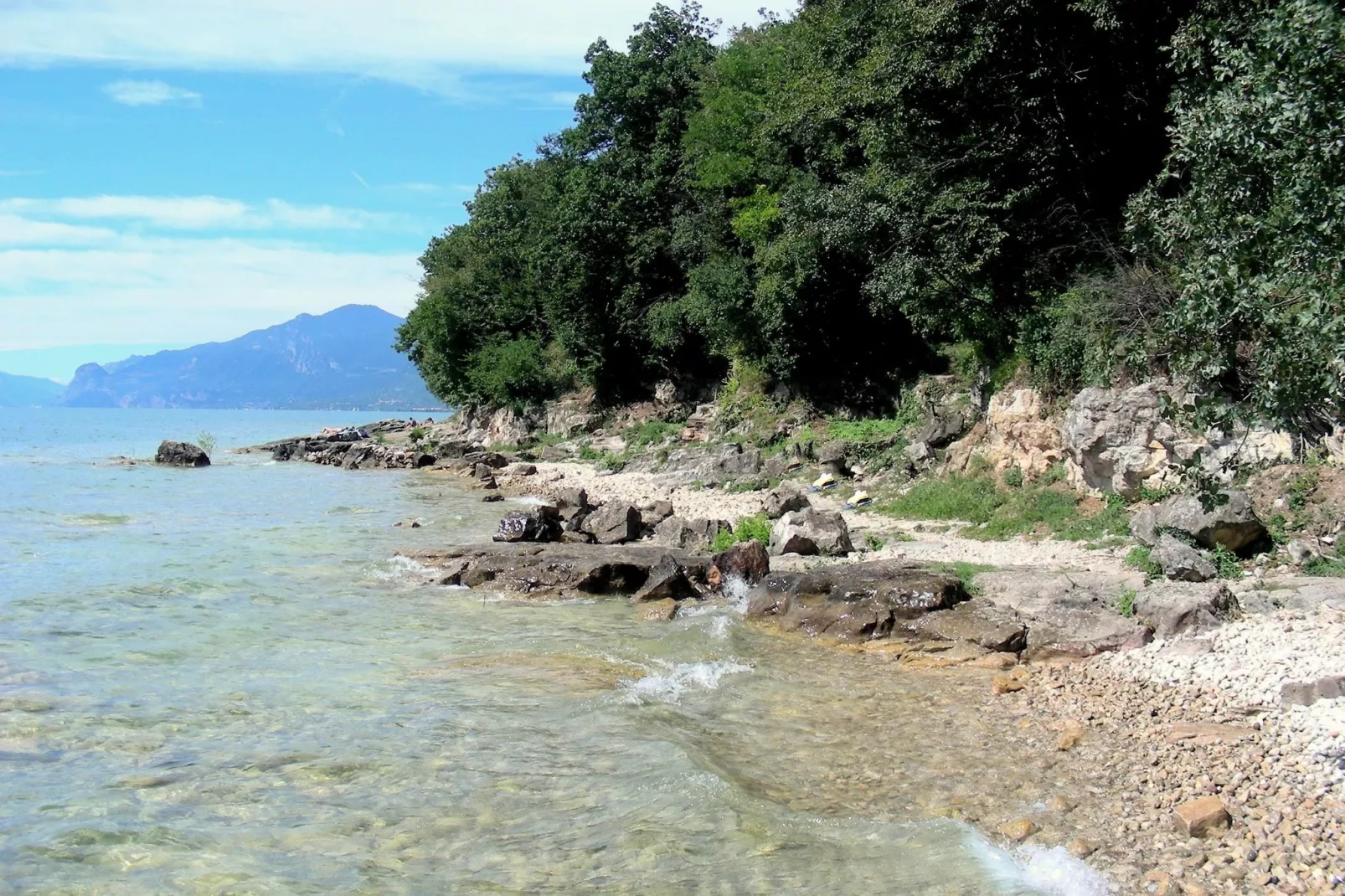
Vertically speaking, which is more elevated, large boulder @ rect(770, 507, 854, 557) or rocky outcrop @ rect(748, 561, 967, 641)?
large boulder @ rect(770, 507, 854, 557)

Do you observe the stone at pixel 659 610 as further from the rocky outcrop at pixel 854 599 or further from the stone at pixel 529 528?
the stone at pixel 529 528

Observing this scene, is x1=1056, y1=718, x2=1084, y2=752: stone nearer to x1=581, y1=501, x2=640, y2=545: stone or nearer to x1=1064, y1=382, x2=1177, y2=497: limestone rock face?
x1=1064, y1=382, x2=1177, y2=497: limestone rock face

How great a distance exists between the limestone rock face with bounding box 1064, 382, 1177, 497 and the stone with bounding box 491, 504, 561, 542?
35.5 ft

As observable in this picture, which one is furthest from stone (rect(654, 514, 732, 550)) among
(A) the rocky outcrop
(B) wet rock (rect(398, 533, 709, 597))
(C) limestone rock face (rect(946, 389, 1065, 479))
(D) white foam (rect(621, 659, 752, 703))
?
(D) white foam (rect(621, 659, 752, 703))

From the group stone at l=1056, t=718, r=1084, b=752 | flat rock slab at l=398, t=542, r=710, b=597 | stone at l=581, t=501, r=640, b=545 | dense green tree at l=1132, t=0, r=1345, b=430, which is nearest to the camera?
dense green tree at l=1132, t=0, r=1345, b=430

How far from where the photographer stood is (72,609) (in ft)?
47.3

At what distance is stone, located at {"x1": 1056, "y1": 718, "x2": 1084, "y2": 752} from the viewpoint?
843 cm

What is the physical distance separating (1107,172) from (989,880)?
18.5m

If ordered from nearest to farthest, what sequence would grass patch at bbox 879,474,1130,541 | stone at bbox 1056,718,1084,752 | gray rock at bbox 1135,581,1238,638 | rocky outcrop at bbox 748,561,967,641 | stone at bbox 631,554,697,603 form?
stone at bbox 1056,718,1084,752, gray rock at bbox 1135,581,1238,638, rocky outcrop at bbox 748,561,967,641, stone at bbox 631,554,697,603, grass patch at bbox 879,474,1130,541

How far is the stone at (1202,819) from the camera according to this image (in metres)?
6.56

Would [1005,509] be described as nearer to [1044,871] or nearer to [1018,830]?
[1018,830]

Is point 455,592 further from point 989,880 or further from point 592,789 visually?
point 989,880

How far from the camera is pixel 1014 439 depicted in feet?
63.2

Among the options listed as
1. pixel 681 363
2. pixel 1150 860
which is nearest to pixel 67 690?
pixel 1150 860
